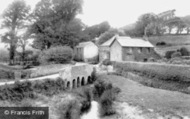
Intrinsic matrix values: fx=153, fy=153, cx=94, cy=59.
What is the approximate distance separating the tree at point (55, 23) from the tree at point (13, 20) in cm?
241

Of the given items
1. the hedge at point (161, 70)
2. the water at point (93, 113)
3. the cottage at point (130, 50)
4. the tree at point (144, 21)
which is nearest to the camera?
the water at point (93, 113)

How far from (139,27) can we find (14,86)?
4591 cm

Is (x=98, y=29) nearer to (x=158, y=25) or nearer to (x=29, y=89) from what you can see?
(x=158, y=25)

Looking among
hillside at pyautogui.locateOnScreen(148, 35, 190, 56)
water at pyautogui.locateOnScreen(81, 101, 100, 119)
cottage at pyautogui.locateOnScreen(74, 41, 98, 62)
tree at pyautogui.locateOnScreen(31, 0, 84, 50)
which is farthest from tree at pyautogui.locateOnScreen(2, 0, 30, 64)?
hillside at pyautogui.locateOnScreen(148, 35, 190, 56)

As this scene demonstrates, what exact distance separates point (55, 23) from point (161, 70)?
81.1 feet

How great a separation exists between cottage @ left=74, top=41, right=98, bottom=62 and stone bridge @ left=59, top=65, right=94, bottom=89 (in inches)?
577

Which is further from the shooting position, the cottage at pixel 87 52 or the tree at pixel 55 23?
the cottage at pixel 87 52

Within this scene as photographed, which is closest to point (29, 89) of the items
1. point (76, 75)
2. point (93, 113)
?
point (93, 113)

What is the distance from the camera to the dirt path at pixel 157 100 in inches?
464

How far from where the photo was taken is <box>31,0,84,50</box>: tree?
103 ft

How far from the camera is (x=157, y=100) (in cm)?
1375

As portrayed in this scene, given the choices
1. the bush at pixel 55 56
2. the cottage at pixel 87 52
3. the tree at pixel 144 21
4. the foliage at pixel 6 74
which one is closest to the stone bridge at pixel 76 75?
the bush at pixel 55 56

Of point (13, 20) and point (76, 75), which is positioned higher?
point (13, 20)

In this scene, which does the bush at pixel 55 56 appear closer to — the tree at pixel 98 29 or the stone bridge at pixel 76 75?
the stone bridge at pixel 76 75
